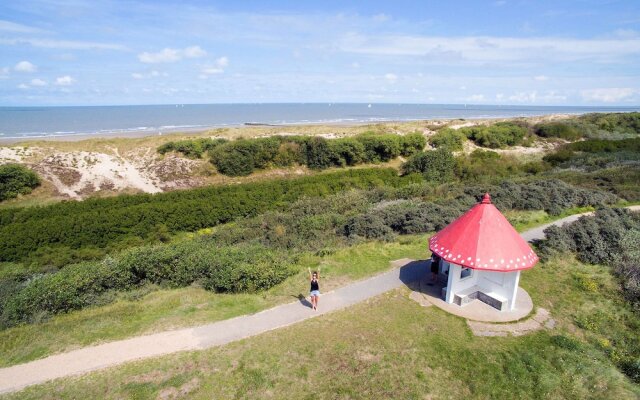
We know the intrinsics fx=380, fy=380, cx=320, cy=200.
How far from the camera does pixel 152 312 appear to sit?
1146cm

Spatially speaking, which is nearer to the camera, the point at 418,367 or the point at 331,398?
the point at 331,398

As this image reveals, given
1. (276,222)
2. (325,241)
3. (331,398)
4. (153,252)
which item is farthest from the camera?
(276,222)

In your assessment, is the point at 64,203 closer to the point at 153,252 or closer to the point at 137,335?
the point at 153,252

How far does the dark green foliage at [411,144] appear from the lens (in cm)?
4378

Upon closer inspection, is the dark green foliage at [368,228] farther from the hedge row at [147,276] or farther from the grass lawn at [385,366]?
the grass lawn at [385,366]

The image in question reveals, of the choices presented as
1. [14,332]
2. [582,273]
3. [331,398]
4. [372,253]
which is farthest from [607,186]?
[14,332]

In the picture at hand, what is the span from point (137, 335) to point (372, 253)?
30.2 feet

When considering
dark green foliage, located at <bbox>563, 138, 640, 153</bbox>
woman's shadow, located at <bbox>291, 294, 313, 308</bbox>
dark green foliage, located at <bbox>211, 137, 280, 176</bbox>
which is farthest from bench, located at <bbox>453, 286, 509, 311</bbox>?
dark green foliage, located at <bbox>563, 138, 640, 153</bbox>

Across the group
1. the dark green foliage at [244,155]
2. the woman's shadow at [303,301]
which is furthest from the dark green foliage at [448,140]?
the woman's shadow at [303,301]

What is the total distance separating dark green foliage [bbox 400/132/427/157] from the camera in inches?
1724

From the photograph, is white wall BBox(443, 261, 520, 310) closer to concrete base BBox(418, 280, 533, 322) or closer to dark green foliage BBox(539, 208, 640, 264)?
concrete base BBox(418, 280, 533, 322)

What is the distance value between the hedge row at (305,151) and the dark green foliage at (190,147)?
60.9 inches

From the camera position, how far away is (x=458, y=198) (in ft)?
78.7

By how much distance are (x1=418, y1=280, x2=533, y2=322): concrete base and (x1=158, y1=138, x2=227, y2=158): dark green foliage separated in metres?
31.9
